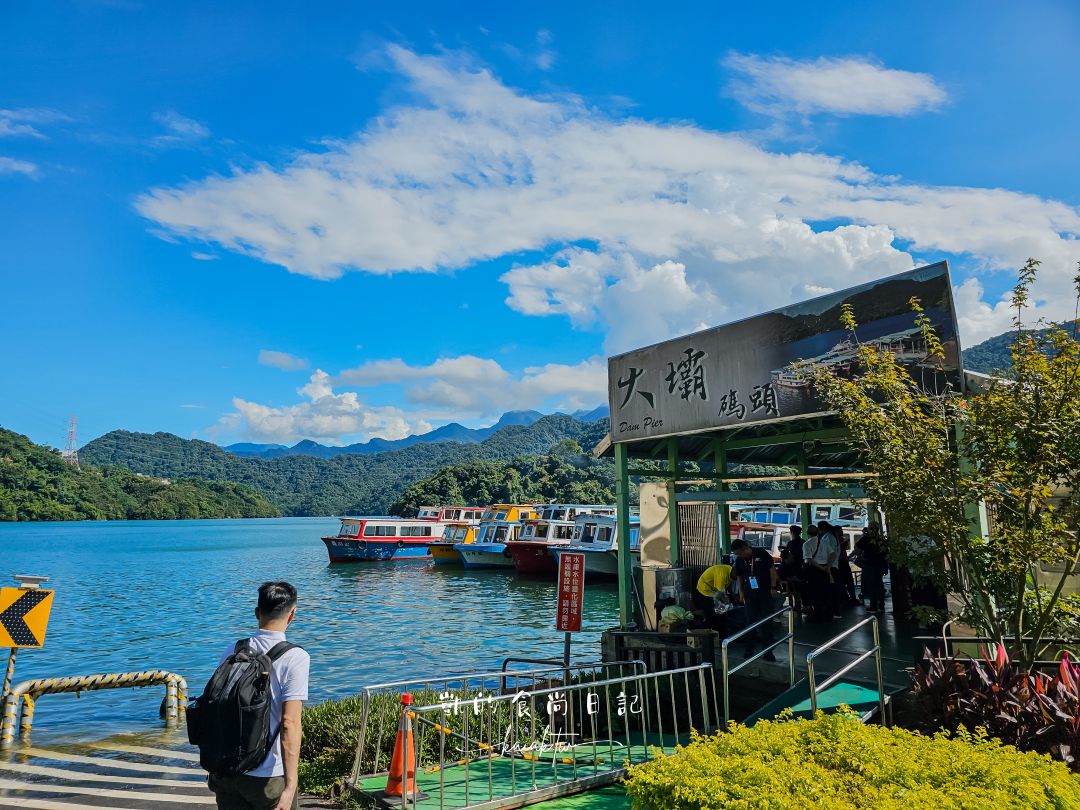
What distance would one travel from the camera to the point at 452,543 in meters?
46.5

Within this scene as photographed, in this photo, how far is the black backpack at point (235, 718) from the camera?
351cm

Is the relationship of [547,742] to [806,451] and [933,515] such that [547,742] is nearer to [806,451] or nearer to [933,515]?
[933,515]

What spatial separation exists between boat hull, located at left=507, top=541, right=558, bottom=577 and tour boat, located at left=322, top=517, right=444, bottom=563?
12681 millimetres

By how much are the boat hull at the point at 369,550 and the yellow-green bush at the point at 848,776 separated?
46.2 metres

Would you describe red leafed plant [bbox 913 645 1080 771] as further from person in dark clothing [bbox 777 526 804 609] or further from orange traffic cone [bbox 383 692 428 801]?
person in dark clothing [bbox 777 526 804 609]

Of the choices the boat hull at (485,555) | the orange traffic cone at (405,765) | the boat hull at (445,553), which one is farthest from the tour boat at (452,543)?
the orange traffic cone at (405,765)

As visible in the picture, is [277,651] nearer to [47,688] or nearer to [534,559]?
[47,688]

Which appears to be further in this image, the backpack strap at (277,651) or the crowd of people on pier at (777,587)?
the crowd of people on pier at (777,587)

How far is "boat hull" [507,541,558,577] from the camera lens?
38.1 metres

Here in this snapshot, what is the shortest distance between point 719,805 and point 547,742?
5.15 m

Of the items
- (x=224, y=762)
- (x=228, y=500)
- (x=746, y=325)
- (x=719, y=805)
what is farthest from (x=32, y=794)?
(x=228, y=500)

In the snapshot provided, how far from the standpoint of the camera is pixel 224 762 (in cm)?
355

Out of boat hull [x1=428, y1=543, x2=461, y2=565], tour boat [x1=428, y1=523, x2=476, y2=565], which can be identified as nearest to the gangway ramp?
tour boat [x1=428, y1=523, x2=476, y2=565]

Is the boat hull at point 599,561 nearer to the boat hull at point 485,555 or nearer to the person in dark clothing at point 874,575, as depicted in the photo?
the boat hull at point 485,555
